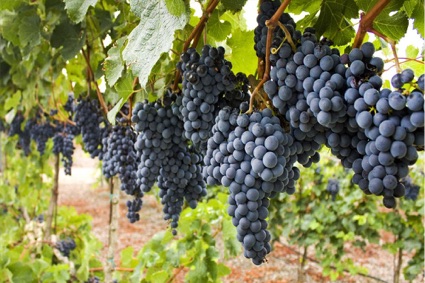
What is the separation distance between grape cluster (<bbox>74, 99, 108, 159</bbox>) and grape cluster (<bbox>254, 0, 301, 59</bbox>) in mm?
1066

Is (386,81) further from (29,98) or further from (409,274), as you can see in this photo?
(409,274)

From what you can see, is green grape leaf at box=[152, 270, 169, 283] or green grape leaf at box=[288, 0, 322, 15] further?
green grape leaf at box=[152, 270, 169, 283]

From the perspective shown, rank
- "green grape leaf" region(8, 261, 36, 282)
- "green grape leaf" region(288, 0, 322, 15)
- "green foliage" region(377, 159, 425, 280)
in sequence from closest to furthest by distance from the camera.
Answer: "green grape leaf" region(288, 0, 322, 15) < "green grape leaf" region(8, 261, 36, 282) < "green foliage" region(377, 159, 425, 280)

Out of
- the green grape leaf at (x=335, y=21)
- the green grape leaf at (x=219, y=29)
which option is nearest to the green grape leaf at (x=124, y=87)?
the green grape leaf at (x=219, y=29)

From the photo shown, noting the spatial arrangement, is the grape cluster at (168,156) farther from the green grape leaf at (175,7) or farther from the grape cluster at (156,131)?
the green grape leaf at (175,7)

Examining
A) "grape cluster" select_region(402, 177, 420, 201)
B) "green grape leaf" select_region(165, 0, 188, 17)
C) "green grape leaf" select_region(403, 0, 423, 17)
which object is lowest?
"grape cluster" select_region(402, 177, 420, 201)

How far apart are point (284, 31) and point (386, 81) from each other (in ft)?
1.66

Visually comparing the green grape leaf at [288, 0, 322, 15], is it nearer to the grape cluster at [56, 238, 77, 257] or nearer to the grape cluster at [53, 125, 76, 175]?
the grape cluster at [53, 125, 76, 175]

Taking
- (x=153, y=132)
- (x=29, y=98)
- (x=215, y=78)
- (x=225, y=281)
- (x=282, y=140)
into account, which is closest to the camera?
(x=282, y=140)

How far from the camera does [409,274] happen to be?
4.38 meters

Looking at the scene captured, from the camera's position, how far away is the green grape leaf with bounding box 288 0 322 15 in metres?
0.87

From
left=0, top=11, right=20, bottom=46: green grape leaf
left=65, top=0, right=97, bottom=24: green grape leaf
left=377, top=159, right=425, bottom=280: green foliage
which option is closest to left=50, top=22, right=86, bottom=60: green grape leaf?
left=0, top=11, right=20, bottom=46: green grape leaf

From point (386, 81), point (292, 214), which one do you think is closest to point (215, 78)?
point (386, 81)

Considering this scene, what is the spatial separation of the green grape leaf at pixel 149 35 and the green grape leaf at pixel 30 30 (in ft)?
3.58
